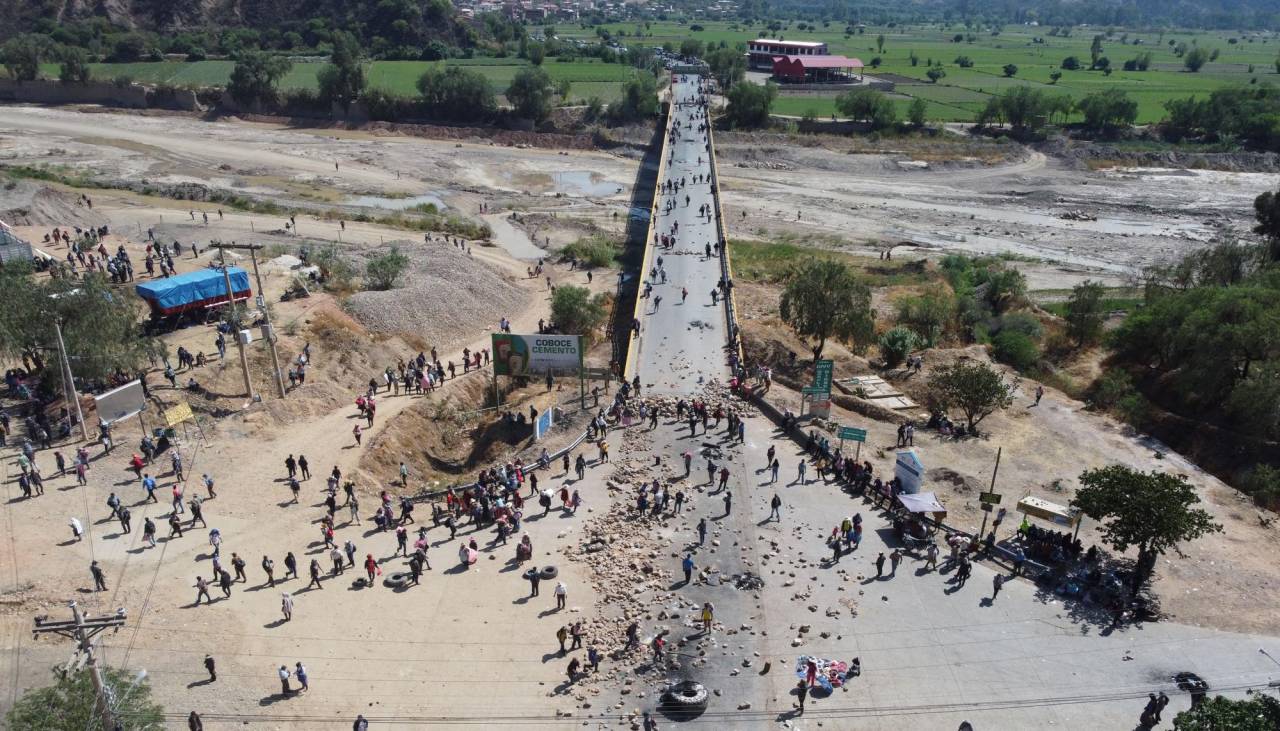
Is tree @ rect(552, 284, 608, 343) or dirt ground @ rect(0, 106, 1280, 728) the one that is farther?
tree @ rect(552, 284, 608, 343)

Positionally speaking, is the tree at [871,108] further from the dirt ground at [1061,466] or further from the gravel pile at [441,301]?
the dirt ground at [1061,466]

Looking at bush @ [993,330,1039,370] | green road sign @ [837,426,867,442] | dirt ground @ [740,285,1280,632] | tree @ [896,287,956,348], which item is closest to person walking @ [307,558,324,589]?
green road sign @ [837,426,867,442]

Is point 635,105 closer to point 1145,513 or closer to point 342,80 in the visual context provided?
point 342,80

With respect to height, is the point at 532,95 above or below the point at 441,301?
above

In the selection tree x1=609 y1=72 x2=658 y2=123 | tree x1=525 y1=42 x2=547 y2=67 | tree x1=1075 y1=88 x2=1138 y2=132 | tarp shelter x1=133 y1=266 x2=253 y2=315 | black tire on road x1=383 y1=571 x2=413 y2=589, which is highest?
tree x1=525 y1=42 x2=547 y2=67

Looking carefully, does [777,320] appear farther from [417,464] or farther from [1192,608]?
[1192,608]

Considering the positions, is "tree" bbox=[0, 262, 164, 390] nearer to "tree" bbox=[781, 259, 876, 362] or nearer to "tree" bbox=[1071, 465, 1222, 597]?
"tree" bbox=[781, 259, 876, 362]

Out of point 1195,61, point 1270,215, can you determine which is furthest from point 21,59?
point 1195,61

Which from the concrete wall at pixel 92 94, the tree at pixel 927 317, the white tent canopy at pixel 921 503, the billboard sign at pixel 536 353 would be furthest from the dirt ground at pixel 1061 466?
the concrete wall at pixel 92 94
